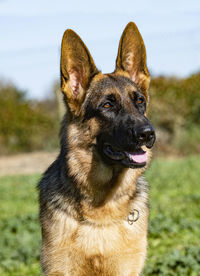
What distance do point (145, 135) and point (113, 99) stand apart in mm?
667

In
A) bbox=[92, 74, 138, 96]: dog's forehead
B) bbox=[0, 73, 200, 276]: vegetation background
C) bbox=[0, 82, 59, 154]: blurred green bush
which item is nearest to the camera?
bbox=[92, 74, 138, 96]: dog's forehead

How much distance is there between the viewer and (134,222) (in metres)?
4.57

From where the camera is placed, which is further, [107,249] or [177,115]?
[177,115]

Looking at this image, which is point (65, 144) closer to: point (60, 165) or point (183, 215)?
point (60, 165)

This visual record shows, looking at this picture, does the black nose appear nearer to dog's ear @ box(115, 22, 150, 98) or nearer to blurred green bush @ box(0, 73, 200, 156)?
dog's ear @ box(115, 22, 150, 98)

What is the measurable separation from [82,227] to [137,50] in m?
1.97

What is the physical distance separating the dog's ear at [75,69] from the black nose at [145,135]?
2.69ft

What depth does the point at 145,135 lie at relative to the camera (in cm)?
419

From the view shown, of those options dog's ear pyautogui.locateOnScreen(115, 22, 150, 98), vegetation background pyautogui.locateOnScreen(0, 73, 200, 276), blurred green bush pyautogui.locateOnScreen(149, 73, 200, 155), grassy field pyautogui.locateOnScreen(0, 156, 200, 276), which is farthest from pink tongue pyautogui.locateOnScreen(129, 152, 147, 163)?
blurred green bush pyautogui.locateOnScreen(149, 73, 200, 155)

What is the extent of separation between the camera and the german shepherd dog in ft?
14.3

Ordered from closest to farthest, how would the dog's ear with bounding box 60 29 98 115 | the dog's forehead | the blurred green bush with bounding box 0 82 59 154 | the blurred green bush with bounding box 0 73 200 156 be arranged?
the dog's ear with bounding box 60 29 98 115 → the dog's forehead → the blurred green bush with bounding box 0 73 200 156 → the blurred green bush with bounding box 0 82 59 154

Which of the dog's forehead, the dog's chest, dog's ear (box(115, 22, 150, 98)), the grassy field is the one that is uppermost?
dog's ear (box(115, 22, 150, 98))

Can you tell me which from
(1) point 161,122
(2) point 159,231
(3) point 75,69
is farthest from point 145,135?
(1) point 161,122

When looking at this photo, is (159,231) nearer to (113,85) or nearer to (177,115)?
(113,85)
